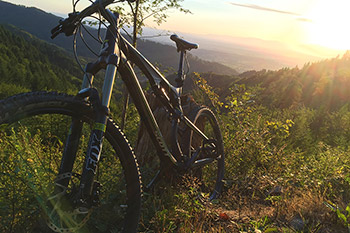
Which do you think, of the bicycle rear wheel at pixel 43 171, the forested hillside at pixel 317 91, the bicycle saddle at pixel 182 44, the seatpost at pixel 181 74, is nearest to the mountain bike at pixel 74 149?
the bicycle rear wheel at pixel 43 171

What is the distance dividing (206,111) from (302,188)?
1662mm

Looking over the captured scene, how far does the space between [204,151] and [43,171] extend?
224 cm

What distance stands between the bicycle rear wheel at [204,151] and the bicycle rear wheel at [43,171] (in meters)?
1.33

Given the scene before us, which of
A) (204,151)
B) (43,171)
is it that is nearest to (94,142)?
(43,171)

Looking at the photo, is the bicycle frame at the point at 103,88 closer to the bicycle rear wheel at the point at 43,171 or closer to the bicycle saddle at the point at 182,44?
the bicycle rear wheel at the point at 43,171

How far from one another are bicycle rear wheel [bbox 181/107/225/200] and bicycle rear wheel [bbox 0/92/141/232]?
1327mm

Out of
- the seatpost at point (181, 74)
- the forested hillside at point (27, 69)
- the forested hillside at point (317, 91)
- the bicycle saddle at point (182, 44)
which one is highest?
the bicycle saddle at point (182, 44)

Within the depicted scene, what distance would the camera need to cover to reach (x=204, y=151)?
150 inches

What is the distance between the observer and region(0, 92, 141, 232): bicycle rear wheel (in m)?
1.58

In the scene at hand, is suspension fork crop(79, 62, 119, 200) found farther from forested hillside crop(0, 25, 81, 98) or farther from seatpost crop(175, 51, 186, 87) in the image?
forested hillside crop(0, 25, 81, 98)

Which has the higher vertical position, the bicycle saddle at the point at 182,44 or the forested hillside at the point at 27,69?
the bicycle saddle at the point at 182,44

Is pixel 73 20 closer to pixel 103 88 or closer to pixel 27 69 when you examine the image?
pixel 103 88

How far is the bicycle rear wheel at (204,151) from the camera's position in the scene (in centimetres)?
341

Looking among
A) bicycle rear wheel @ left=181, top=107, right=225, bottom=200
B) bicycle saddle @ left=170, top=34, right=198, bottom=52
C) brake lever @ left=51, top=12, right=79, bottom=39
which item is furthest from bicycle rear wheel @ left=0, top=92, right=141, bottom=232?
bicycle saddle @ left=170, top=34, right=198, bottom=52
